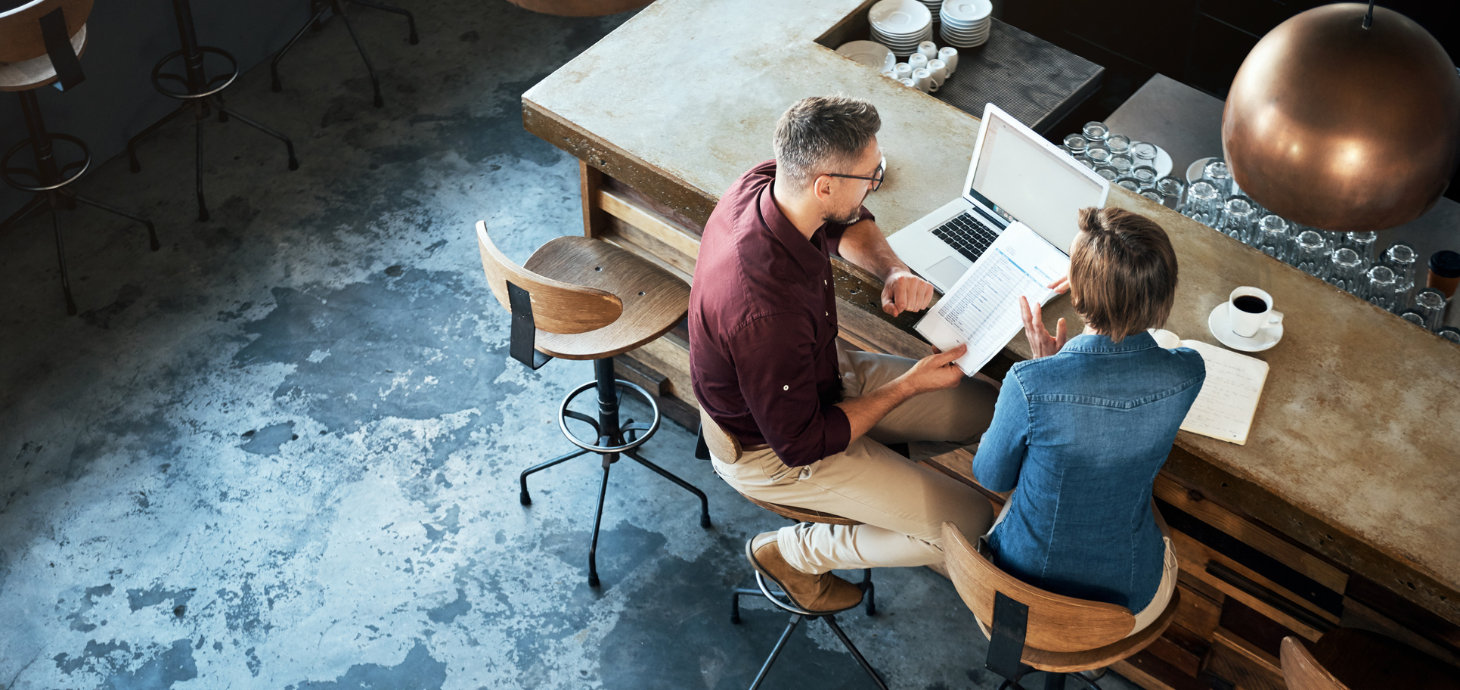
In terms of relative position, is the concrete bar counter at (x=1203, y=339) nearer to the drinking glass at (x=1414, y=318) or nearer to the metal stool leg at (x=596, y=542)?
the drinking glass at (x=1414, y=318)

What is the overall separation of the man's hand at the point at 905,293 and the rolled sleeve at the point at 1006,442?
0.43m

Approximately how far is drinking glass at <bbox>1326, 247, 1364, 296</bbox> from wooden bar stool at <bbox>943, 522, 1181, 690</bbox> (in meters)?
1.08

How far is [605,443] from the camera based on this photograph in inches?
137

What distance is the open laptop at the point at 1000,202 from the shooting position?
262 cm

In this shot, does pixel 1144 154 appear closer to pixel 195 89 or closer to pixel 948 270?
pixel 948 270

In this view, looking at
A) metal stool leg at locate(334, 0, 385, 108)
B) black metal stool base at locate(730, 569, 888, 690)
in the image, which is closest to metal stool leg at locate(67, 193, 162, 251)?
metal stool leg at locate(334, 0, 385, 108)

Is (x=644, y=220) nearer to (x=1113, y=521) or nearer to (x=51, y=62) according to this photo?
(x=1113, y=521)

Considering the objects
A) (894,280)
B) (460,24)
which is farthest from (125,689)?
(460,24)

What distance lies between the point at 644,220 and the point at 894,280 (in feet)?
3.20

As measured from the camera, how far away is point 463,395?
398cm

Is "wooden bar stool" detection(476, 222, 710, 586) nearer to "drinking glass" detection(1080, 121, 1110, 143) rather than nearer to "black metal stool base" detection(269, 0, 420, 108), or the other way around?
"drinking glass" detection(1080, 121, 1110, 143)

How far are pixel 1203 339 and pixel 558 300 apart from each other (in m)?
1.45

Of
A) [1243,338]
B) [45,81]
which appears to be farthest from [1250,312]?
[45,81]

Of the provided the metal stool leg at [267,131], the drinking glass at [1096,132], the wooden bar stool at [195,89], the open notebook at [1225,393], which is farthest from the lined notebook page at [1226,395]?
the metal stool leg at [267,131]
